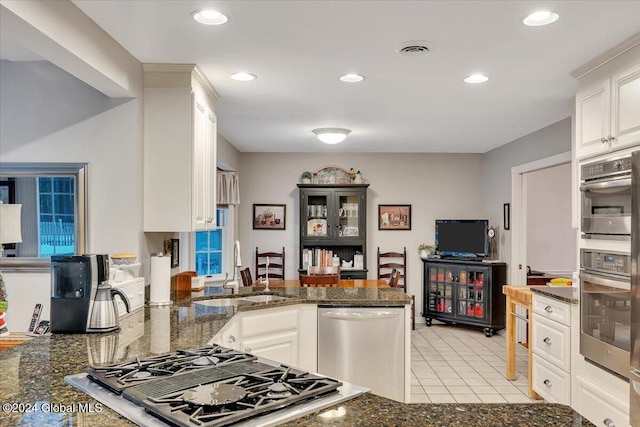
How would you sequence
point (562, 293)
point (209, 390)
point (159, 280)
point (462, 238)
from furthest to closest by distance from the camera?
point (462, 238) < point (562, 293) < point (159, 280) < point (209, 390)

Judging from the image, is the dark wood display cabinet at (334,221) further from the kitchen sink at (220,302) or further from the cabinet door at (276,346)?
the cabinet door at (276,346)

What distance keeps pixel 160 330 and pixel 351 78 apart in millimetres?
2074

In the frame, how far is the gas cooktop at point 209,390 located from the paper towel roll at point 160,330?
0.76 feet

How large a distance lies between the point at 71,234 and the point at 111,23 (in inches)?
51.7

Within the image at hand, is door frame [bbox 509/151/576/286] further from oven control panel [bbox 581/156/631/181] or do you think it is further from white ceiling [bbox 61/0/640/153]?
oven control panel [bbox 581/156/631/181]

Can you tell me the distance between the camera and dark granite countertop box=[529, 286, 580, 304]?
3.40m

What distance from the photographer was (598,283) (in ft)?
9.78

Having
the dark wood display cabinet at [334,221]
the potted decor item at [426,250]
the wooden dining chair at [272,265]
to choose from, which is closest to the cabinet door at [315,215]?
the dark wood display cabinet at [334,221]

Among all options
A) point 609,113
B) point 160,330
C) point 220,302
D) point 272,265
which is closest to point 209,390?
point 160,330

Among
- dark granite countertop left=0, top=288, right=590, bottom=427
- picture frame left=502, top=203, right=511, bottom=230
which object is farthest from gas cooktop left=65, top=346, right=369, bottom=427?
picture frame left=502, top=203, right=511, bottom=230

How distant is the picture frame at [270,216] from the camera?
292 inches

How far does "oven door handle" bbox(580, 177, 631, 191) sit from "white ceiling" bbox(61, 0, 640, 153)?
75 cm

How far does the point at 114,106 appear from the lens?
311 centimetres

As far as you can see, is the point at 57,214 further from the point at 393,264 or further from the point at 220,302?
the point at 393,264
